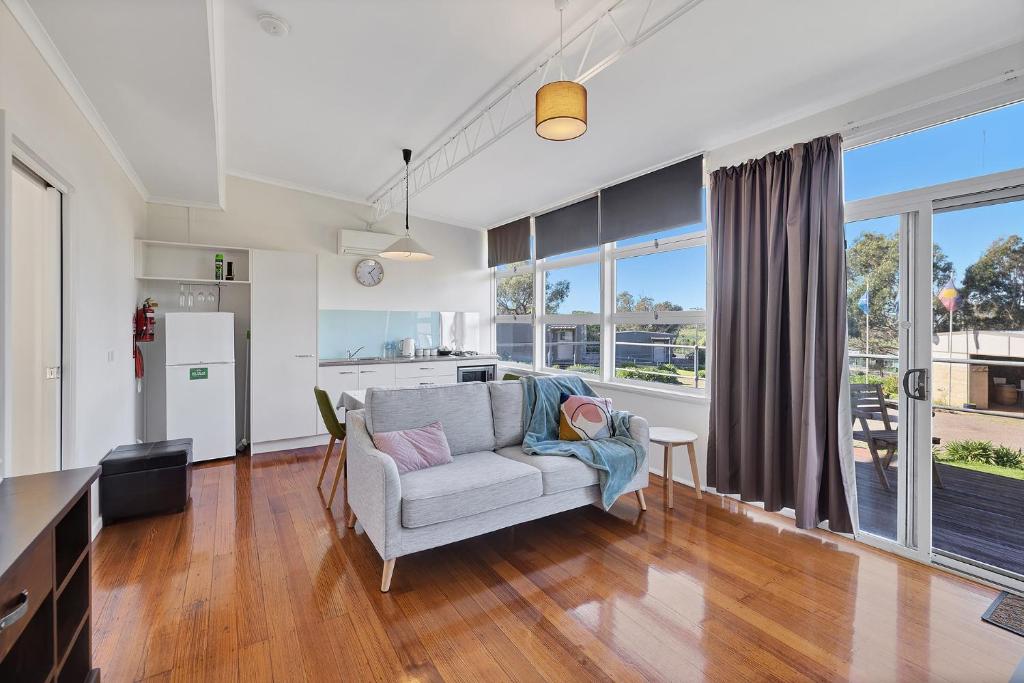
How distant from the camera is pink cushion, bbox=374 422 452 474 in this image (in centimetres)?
255

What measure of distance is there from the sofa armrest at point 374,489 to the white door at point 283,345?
2187mm

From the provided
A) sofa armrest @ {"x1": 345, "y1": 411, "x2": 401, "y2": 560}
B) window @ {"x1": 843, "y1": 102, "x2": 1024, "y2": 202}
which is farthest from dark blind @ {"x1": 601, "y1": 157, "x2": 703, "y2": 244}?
sofa armrest @ {"x1": 345, "y1": 411, "x2": 401, "y2": 560}

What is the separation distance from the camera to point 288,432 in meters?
4.65

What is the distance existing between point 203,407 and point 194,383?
24cm

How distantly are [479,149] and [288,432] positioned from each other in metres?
3.41

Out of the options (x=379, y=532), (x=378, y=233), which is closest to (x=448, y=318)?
(x=378, y=233)

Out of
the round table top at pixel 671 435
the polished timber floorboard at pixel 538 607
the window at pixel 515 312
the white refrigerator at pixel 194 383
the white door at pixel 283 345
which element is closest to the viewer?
the polished timber floorboard at pixel 538 607

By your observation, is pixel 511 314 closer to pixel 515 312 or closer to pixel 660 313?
pixel 515 312

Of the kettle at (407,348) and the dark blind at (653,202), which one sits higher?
the dark blind at (653,202)

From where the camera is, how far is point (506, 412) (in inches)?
125

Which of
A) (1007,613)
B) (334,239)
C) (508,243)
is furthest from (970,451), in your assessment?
(334,239)

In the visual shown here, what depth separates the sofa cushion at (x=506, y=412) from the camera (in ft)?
10.3

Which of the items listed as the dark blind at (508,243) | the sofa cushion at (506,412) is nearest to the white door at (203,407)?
the sofa cushion at (506,412)

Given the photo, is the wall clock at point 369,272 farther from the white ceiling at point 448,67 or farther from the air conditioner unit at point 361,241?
the white ceiling at point 448,67
